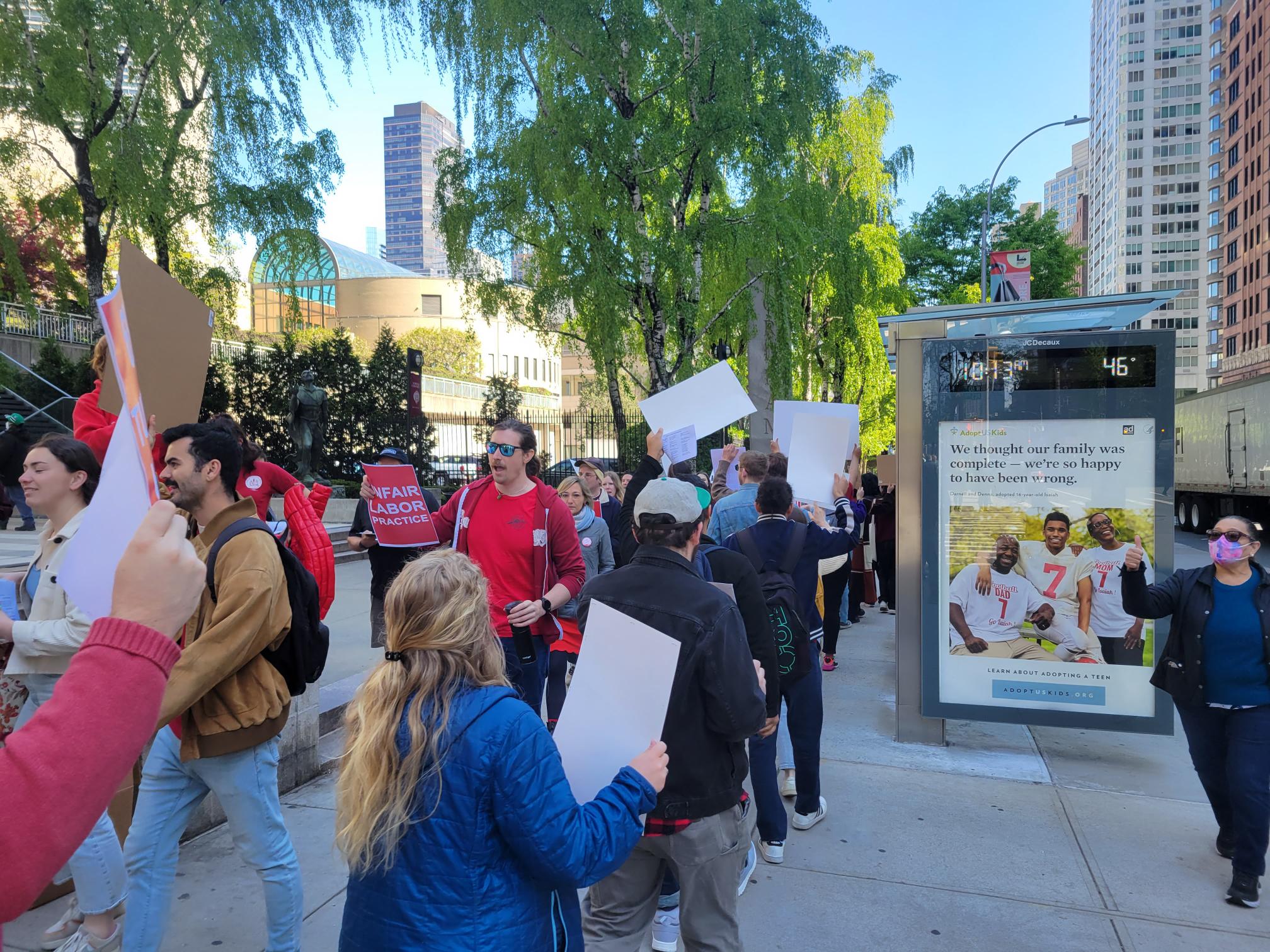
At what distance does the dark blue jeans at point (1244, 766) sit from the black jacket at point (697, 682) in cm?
264

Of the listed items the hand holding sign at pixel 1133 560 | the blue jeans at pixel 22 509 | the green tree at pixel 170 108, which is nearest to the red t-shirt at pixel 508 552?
the hand holding sign at pixel 1133 560

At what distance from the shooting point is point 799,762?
15.3 feet

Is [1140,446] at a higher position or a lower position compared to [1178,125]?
lower

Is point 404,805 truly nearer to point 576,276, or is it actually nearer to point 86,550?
point 86,550

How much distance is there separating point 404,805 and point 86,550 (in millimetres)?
772

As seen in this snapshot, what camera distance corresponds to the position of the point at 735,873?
2771mm

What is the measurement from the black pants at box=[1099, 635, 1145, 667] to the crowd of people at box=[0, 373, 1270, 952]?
2.0 inches

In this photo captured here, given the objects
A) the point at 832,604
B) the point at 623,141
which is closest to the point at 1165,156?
the point at 623,141

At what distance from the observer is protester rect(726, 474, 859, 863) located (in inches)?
165

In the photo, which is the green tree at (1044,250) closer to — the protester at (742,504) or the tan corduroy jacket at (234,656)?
the protester at (742,504)

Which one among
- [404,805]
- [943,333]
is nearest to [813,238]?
[943,333]

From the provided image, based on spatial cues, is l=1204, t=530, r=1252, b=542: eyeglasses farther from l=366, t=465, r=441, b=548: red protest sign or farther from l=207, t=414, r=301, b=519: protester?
l=207, t=414, r=301, b=519: protester

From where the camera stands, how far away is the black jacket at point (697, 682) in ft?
8.82

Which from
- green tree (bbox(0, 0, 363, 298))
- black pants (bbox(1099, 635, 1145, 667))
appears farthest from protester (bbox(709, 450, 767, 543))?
green tree (bbox(0, 0, 363, 298))
